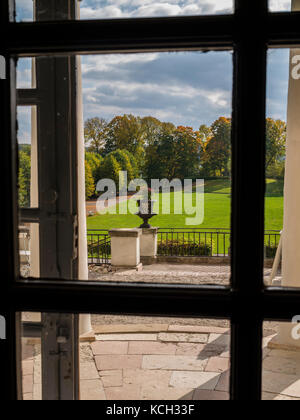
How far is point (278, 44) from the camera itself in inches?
20.9

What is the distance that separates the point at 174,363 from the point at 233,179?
3236 mm

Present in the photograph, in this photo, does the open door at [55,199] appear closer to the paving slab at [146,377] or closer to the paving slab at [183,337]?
the paving slab at [146,377]

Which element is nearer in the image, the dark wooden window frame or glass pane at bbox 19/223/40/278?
the dark wooden window frame

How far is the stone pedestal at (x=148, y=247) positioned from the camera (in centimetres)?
778

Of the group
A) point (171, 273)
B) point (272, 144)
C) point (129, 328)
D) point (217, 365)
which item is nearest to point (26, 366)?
point (272, 144)

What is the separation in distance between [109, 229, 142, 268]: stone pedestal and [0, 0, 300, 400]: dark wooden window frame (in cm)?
614

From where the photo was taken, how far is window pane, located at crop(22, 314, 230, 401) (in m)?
2.87

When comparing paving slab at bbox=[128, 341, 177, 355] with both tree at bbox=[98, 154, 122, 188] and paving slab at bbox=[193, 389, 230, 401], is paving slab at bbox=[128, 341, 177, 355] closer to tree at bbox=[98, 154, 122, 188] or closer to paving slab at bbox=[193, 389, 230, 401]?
paving slab at bbox=[193, 389, 230, 401]

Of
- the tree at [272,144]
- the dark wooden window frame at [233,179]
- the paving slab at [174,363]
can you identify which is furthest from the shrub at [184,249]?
the dark wooden window frame at [233,179]

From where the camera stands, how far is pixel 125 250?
688 centimetres

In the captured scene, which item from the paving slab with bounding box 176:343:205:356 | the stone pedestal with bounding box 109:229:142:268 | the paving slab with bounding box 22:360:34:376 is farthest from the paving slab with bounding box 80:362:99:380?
the stone pedestal with bounding box 109:229:142:268

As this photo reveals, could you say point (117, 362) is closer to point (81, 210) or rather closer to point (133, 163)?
point (81, 210)

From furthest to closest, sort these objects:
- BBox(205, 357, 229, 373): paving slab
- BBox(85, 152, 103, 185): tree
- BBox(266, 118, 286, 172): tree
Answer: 1. BBox(85, 152, 103, 185): tree
2. BBox(205, 357, 229, 373): paving slab
3. BBox(266, 118, 286, 172): tree

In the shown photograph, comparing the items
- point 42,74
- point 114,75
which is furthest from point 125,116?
point 42,74
